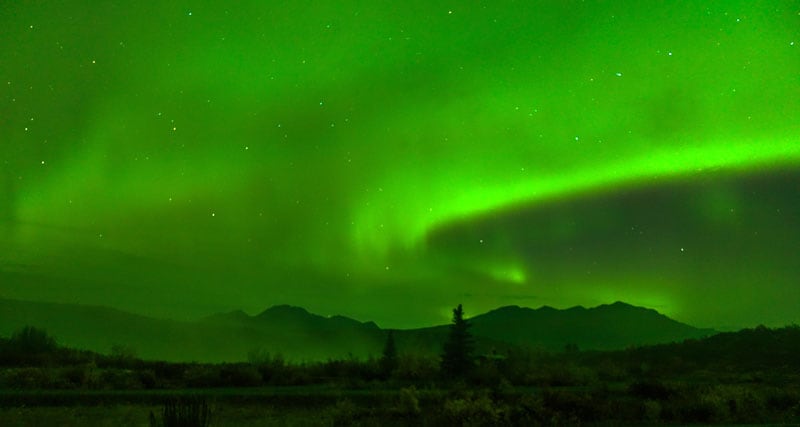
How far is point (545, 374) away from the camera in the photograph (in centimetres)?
4188

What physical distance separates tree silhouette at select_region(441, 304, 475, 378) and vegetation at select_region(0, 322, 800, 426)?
13cm

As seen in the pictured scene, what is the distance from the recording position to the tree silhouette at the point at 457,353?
4597 cm

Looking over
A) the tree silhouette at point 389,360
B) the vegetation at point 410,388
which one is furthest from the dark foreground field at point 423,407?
the tree silhouette at point 389,360

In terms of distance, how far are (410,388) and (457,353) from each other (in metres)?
14.4

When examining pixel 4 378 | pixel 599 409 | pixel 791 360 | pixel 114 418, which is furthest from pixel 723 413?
pixel 4 378

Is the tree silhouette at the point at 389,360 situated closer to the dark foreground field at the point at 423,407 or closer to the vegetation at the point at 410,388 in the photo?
the vegetation at the point at 410,388

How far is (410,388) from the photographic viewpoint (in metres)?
32.9

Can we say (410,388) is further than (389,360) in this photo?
No

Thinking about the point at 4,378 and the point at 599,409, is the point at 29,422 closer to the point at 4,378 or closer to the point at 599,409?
the point at 4,378

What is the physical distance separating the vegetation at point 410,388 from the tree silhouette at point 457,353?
0.13 meters

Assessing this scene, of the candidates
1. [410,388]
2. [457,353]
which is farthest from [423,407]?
[457,353]

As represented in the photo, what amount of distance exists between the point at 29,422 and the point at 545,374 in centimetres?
2917

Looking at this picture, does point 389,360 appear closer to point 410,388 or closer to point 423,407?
point 410,388

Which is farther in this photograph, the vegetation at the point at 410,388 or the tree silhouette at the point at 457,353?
the tree silhouette at the point at 457,353
